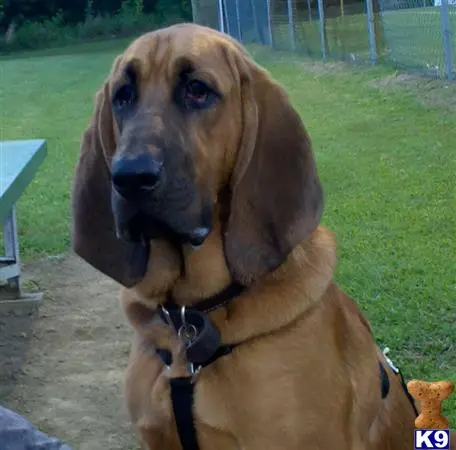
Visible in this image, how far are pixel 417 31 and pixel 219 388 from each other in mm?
12879

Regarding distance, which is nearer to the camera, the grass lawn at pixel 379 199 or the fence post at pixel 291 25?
the grass lawn at pixel 379 199

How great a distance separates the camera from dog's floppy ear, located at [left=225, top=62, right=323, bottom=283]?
265 centimetres

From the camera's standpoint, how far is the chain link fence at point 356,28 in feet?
43.9

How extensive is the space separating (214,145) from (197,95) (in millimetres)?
151

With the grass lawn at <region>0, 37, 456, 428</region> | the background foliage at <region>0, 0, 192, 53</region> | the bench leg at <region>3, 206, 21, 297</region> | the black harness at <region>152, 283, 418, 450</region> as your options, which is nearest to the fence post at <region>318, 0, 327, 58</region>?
the grass lawn at <region>0, 37, 456, 428</region>

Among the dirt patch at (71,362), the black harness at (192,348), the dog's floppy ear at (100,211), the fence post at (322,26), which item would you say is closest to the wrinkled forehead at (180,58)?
the dog's floppy ear at (100,211)

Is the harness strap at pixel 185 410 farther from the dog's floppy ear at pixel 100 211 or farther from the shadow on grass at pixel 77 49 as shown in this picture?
the shadow on grass at pixel 77 49

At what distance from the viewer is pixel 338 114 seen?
12.0 metres

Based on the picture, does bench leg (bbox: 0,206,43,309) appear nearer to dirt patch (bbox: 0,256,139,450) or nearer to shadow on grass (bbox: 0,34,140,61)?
dirt patch (bbox: 0,256,139,450)

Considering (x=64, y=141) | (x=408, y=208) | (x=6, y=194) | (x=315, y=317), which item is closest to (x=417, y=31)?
(x=64, y=141)

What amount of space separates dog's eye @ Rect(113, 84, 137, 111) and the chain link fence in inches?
395

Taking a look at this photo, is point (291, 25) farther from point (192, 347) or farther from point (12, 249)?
point (192, 347)

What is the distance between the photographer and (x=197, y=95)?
2.60 metres

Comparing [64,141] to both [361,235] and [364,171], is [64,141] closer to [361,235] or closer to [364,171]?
[364,171]
